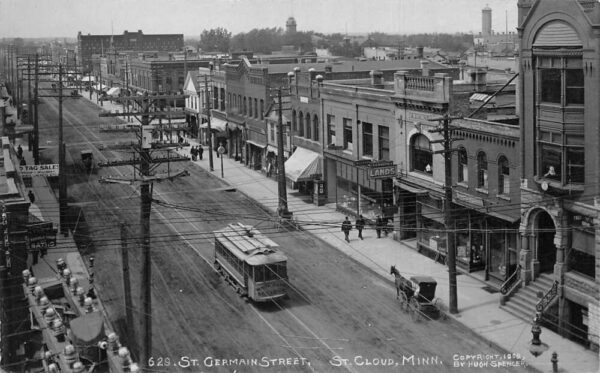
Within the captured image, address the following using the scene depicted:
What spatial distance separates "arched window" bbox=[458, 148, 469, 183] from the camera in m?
33.1

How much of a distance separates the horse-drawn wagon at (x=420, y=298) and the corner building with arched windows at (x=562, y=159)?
152 inches

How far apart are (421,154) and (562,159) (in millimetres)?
11330

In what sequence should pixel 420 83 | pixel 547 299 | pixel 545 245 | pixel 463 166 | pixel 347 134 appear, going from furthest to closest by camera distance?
Result: 1. pixel 347 134
2. pixel 420 83
3. pixel 463 166
4. pixel 545 245
5. pixel 547 299

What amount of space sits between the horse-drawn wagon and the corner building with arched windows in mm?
3857

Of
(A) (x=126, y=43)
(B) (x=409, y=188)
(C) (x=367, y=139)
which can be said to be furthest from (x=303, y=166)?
(A) (x=126, y=43)

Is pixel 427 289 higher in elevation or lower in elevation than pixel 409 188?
lower

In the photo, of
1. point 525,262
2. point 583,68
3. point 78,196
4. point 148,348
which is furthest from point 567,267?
point 78,196

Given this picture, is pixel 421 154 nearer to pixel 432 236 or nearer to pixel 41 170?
pixel 432 236

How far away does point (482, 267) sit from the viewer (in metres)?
32.9

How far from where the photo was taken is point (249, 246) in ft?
95.9

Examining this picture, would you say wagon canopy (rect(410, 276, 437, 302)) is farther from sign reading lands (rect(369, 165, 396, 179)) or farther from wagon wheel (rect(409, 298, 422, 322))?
sign reading lands (rect(369, 165, 396, 179))

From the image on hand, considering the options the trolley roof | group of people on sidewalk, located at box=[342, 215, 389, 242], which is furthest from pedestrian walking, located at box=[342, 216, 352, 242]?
the trolley roof

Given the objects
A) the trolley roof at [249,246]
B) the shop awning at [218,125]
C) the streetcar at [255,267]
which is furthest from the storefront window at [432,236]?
the shop awning at [218,125]

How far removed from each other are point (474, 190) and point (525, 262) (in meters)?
4.84
